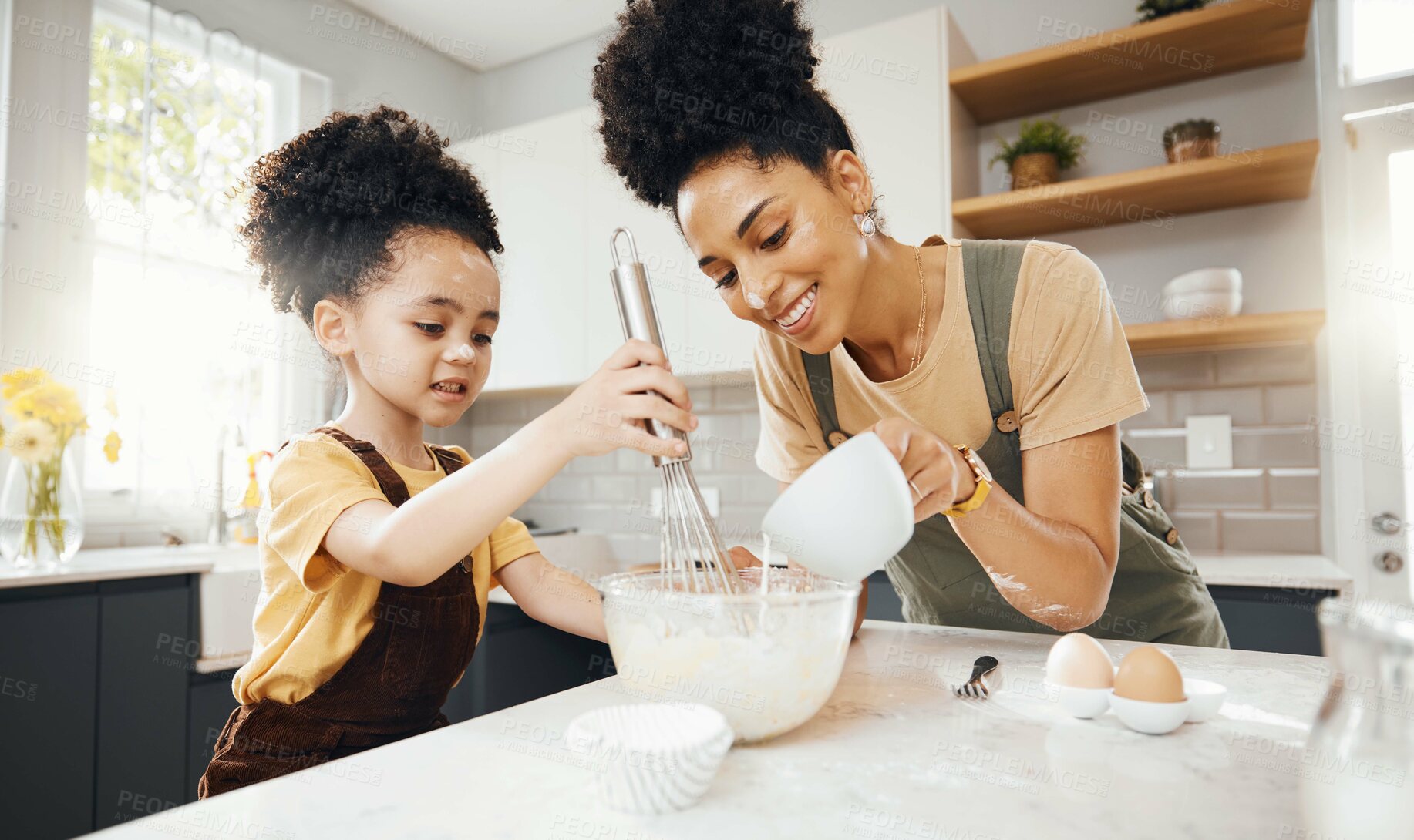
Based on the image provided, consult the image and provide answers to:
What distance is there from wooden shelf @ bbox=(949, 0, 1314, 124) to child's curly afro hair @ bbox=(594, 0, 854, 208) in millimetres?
1444

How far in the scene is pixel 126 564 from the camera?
192 cm

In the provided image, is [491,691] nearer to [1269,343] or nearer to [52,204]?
[52,204]

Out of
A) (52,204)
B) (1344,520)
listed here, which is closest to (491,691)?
(52,204)

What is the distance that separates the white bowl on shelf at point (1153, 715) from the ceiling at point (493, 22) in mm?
3101

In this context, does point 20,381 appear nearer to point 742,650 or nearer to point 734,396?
point 734,396

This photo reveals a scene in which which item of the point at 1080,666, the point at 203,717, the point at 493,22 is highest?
the point at 493,22

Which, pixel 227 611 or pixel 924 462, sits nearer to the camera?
pixel 924 462

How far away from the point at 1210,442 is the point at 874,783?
2.09 metres

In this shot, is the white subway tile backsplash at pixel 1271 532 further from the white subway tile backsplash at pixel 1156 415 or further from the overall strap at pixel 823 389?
the overall strap at pixel 823 389

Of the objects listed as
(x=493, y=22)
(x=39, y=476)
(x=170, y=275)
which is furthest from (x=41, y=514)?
(x=493, y=22)

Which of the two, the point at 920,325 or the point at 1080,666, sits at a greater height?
the point at 920,325

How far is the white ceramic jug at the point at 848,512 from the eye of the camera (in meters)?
0.57

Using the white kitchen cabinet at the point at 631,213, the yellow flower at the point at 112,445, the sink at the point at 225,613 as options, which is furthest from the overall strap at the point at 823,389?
the yellow flower at the point at 112,445

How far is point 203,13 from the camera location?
8.84 feet
